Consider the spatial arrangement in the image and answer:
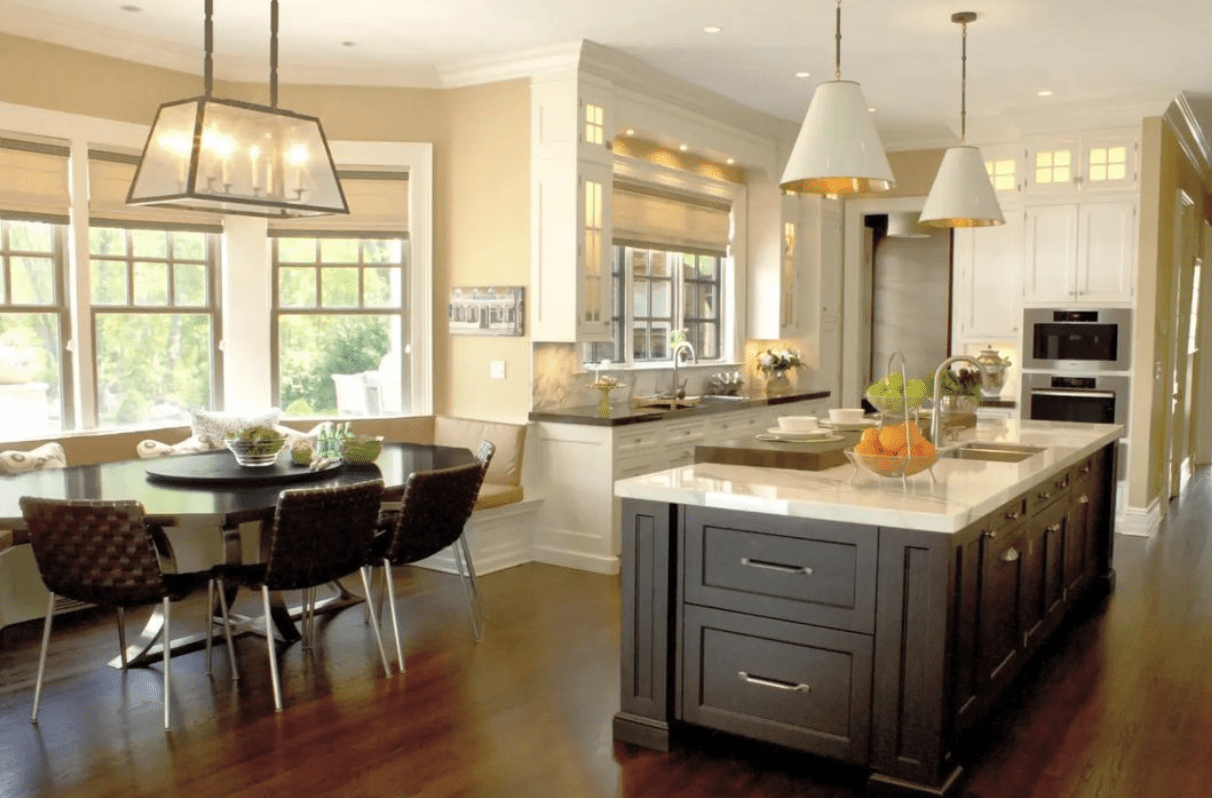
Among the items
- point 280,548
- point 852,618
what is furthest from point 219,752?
point 852,618

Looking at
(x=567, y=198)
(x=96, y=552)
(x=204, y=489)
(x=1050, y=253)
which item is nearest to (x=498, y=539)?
(x=567, y=198)

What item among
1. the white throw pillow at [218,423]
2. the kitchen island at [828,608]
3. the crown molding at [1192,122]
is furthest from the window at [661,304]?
the kitchen island at [828,608]

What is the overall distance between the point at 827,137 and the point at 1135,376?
491 cm

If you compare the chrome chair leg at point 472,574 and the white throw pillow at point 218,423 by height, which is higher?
the white throw pillow at point 218,423

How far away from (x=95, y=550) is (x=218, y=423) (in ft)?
7.63

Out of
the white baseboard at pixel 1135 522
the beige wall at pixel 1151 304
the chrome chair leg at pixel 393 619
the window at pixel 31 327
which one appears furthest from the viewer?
the white baseboard at pixel 1135 522

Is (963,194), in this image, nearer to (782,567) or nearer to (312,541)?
(782,567)

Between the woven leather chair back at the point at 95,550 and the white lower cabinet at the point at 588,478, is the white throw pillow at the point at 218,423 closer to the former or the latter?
the white lower cabinet at the point at 588,478

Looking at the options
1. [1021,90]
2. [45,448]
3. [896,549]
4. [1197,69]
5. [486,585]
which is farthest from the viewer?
[1021,90]

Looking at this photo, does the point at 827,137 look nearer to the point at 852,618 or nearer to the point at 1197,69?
the point at 852,618

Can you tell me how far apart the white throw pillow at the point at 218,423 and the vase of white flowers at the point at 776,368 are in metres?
Answer: 3.77

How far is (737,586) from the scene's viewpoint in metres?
3.34

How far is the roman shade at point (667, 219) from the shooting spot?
23.1 feet

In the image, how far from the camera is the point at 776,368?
26.9ft
